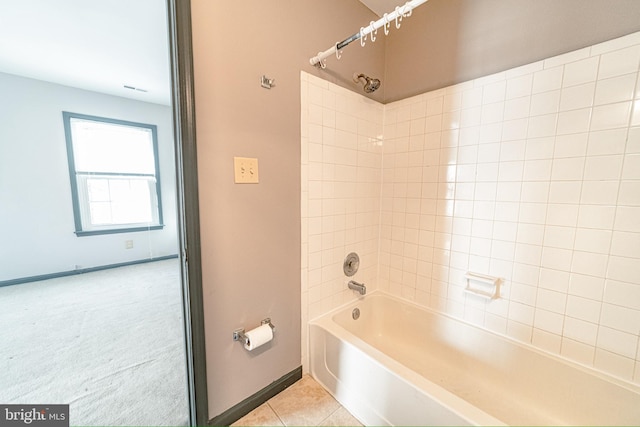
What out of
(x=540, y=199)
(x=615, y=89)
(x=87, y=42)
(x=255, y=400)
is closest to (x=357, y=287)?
(x=255, y=400)

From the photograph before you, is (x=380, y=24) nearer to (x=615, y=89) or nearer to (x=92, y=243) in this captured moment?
(x=615, y=89)

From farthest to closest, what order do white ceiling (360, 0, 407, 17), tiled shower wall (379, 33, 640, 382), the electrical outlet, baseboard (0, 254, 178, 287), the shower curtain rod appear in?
baseboard (0, 254, 178, 287) → white ceiling (360, 0, 407, 17) → the electrical outlet → tiled shower wall (379, 33, 640, 382) → the shower curtain rod

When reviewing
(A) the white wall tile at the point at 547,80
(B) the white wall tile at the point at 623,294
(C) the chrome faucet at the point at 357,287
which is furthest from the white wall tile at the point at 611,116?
(C) the chrome faucet at the point at 357,287

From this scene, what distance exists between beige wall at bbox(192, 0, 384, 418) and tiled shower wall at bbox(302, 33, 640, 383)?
13 cm

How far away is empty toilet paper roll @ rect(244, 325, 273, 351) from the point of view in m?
1.21

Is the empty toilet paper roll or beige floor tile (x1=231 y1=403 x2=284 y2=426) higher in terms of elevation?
the empty toilet paper roll

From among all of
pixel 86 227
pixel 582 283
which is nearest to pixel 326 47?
pixel 582 283

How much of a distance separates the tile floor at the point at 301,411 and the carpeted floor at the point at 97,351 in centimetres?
40

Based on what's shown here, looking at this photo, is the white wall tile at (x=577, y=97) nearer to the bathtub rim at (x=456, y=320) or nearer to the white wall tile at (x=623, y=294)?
the white wall tile at (x=623, y=294)

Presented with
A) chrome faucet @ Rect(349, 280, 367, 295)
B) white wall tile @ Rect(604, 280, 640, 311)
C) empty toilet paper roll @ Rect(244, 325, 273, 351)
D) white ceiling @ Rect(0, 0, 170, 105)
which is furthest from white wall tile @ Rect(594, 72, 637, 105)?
white ceiling @ Rect(0, 0, 170, 105)

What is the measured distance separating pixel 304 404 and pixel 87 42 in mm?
3438

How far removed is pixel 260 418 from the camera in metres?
1.28

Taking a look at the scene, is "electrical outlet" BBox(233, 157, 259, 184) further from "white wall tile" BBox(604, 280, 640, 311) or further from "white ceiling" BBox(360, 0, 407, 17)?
"white wall tile" BBox(604, 280, 640, 311)

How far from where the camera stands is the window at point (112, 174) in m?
3.25
